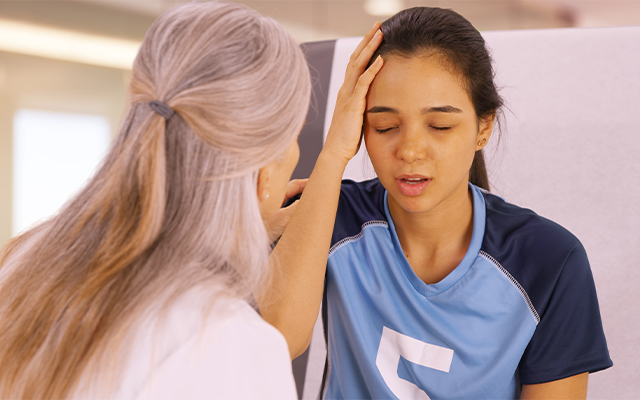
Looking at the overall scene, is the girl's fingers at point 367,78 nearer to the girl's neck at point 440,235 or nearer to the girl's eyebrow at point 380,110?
the girl's eyebrow at point 380,110

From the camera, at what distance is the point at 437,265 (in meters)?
0.93

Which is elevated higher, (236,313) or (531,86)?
(531,86)

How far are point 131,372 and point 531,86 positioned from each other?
3.82 feet

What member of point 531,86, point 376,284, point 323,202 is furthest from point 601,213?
point 323,202

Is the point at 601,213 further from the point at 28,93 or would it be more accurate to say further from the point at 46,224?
the point at 28,93

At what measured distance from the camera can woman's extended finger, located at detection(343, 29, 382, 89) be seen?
90 cm

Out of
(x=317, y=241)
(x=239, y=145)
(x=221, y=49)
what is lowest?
(x=317, y=241)

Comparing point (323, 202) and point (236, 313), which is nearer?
point (236, 313)

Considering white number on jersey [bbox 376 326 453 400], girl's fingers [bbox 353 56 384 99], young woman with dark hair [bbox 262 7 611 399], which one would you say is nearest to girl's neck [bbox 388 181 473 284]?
young woman with dark hair [bbox 262 7 611 399]

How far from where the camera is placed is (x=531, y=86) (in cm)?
130

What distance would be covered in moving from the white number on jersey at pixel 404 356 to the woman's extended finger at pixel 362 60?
432mm

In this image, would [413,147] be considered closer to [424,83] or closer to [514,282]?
[424,83]

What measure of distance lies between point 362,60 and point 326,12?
Answer: 2083mm

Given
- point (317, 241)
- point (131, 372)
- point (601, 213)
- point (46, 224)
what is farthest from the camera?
point (601, 213)
